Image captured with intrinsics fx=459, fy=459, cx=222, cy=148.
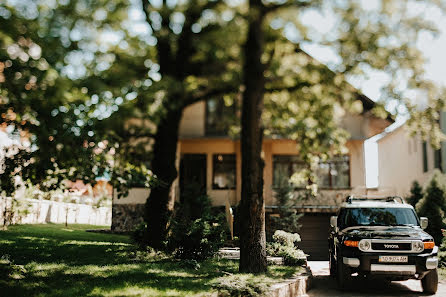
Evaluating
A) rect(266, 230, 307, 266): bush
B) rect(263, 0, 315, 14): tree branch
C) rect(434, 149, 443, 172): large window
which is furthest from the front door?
rect(263, 0, 315, 14): tree branch

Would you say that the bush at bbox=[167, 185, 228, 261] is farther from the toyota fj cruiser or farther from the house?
the house

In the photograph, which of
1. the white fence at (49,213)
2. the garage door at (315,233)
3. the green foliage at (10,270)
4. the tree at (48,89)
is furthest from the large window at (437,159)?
the green foliage at (10,270)

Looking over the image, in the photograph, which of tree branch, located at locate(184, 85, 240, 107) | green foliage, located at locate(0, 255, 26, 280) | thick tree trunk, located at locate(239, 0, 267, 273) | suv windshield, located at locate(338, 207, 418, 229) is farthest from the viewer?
tree branch, located at locate(184, 85, 240, 107)

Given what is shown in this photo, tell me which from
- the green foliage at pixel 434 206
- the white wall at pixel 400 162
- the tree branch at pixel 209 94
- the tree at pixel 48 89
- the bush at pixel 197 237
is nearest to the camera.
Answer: the tree at pixel 48 89

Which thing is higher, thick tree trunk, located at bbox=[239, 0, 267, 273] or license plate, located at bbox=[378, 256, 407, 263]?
thick tree trunk, located at bbox=[239, 0, 267, 273]

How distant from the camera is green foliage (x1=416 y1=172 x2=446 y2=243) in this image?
19094mm

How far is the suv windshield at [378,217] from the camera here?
1184 cm

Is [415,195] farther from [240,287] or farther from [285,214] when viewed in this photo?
[240,287]

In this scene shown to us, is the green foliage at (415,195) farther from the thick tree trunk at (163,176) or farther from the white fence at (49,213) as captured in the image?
the white fence at (49,213)

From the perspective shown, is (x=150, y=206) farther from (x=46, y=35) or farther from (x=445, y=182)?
(x=445, y=182)

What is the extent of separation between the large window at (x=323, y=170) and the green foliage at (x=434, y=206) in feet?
16.0

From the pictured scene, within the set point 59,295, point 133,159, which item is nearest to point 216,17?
point 133,159

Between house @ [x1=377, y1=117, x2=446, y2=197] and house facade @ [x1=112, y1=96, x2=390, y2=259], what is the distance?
2.97 meters

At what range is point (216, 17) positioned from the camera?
12.5 meters
